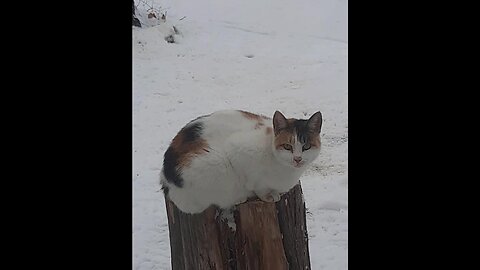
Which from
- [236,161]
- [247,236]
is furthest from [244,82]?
[247,236]

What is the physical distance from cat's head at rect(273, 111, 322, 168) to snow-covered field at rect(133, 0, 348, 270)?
0.58 feet

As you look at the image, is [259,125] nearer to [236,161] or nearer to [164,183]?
[236,161]

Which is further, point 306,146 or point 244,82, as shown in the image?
point 244,82

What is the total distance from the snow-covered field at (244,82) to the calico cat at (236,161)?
0.50 ft

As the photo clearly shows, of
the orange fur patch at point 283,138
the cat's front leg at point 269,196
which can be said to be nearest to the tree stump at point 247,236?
the cat's front leg at point 269,196

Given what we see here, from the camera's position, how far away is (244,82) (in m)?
1.33

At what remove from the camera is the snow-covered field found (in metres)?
1.22

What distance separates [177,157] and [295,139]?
238 mm

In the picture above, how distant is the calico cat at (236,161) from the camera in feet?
3.43

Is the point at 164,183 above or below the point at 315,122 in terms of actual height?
below

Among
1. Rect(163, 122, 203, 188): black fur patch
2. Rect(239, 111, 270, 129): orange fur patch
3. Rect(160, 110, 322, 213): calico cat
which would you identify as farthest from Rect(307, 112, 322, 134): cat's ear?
Rect(163, 122, 203, 188): black fur patch
